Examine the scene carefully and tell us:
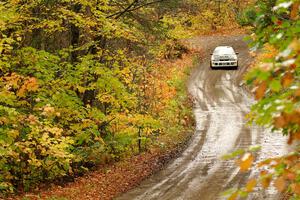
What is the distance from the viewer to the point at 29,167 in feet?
40.9

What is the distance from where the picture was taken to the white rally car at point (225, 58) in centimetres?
3319

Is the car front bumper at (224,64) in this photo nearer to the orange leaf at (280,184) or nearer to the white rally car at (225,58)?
the white rally car at (225,58)

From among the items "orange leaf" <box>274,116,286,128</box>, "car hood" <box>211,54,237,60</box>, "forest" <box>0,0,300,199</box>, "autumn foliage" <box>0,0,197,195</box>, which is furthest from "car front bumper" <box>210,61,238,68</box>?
"orange leaf" <box>274,116,286,128</box>

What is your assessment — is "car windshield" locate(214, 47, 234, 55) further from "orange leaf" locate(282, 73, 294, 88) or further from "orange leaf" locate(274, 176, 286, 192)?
"orange leaf" locate(274, 176, 286, 192)

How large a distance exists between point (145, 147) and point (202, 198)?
5799 millimetres

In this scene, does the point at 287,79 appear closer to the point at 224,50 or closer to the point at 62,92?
the point at 62,92

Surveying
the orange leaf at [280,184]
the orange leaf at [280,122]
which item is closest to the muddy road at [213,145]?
the orange leaf at [280,184]

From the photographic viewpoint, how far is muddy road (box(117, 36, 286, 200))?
12680 mm

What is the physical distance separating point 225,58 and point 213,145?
16.5 metres

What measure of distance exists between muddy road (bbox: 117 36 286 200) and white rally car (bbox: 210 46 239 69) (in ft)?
2.62

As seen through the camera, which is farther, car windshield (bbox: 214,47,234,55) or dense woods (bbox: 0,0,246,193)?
car windshield (bbox: 214,47,234,55)

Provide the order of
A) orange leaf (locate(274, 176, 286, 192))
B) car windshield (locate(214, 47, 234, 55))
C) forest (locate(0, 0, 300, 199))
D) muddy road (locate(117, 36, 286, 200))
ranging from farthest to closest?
car windshield (locate(214, 47, 234, 55)) → muddy road (locate(117, 36, 286, 200)) → forest (locate(0, 0, 300, 199)) → orange leaf (locate(274, 176, 286, 192))

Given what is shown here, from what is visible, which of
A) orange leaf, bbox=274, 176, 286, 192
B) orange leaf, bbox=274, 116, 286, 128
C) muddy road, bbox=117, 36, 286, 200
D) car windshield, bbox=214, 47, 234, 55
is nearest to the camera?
orange leaf, bbox=274, 116, 286, 128

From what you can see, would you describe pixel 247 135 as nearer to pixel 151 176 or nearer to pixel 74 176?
pixel 151 176
